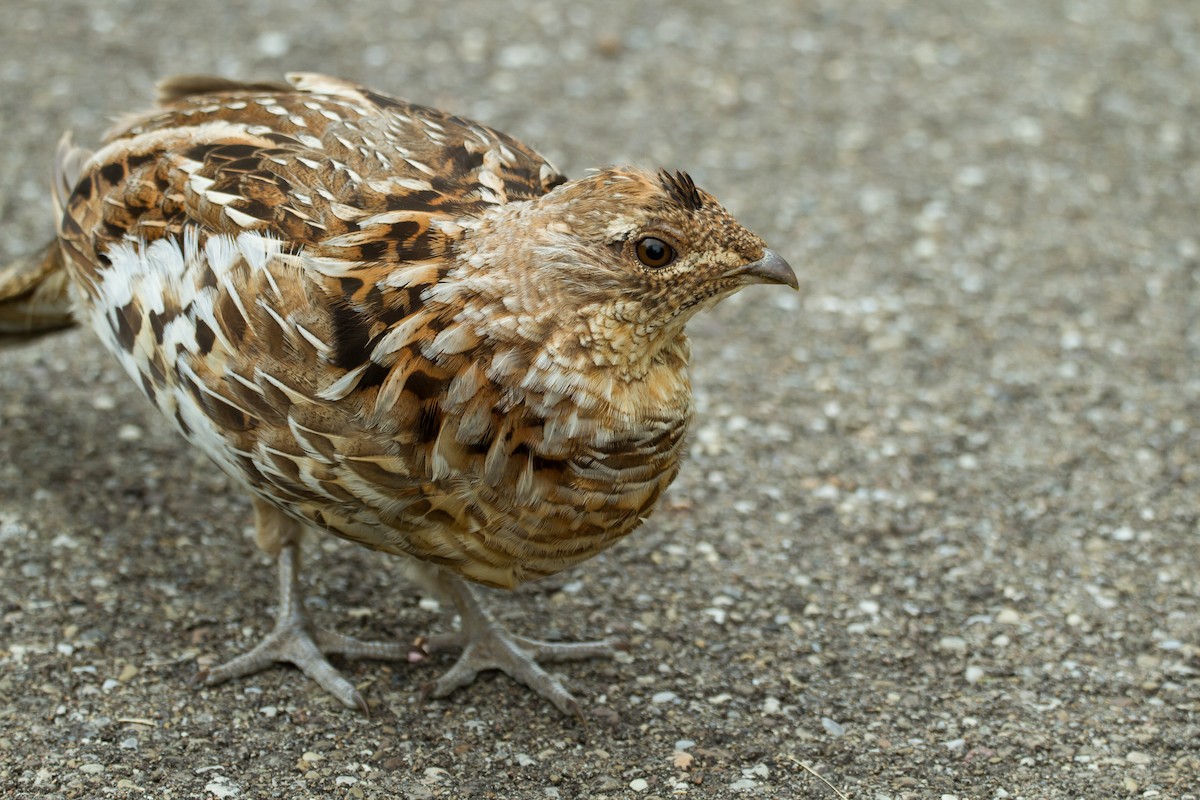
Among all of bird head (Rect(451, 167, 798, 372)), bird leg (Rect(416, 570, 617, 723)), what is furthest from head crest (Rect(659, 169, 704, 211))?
bird leg (Rect(416, 570, 617, 723))

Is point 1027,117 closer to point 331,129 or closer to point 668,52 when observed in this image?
point 668,52

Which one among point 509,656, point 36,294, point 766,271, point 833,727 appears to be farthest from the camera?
point 36,294

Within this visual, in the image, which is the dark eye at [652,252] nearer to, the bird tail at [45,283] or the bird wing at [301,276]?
the bird wing at [301,276]

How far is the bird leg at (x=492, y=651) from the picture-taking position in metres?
4.38

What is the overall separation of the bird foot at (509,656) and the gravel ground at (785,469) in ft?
0.24

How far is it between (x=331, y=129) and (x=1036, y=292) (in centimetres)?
389

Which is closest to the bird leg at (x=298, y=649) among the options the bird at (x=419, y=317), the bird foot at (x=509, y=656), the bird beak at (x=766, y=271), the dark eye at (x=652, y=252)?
the bird foot at (x=509, y=656)

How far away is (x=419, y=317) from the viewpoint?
11.8 feet

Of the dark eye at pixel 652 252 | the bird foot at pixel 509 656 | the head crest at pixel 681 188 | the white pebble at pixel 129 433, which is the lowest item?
the white pebble at pixel 129 433

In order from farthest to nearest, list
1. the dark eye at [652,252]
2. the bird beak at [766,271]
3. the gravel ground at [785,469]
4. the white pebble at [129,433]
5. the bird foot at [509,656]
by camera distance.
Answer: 1. the white pebble at [129,433]
2. the bird foot at [509,656]
3. the gravel ground at [785,469]
4. the bird beak at [766,271]
5. the dark eye at [652,252]

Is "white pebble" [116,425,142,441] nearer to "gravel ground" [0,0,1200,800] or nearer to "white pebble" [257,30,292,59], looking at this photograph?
"gravel ground" [0,0,1200,800]

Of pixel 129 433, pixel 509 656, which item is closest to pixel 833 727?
pixel 509 656

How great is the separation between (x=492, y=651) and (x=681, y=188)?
176cm

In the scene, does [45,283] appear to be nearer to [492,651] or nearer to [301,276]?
[301,276]
